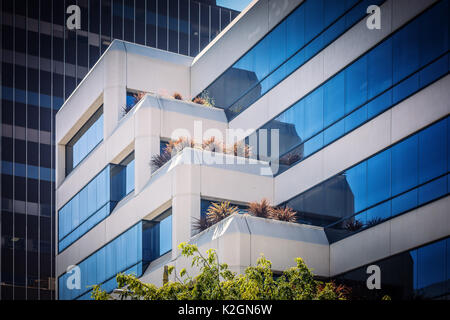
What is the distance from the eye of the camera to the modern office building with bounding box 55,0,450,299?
1005 inches

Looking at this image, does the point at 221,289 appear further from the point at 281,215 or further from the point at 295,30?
the point at 295,30

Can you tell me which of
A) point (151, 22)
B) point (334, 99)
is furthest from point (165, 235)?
point (151, 22)

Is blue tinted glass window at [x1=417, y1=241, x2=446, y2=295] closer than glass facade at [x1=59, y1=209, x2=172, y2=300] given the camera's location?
Yes

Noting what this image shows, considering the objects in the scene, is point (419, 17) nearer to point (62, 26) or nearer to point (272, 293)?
point (272, 293)

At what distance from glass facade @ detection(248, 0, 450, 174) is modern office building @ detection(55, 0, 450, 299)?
58 mm

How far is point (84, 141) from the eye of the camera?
4294cm

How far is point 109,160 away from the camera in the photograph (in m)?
37.8

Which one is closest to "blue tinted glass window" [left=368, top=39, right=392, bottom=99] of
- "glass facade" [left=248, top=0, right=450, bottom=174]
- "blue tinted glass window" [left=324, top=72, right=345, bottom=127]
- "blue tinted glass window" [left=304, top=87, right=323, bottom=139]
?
"glass facade" [left=248, top=0, right=450, bottom=174]

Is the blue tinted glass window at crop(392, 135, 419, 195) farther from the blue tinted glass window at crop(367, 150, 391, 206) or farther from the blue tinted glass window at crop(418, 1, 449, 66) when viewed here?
the blue tinted glass window at crop(418, 1, 449, 66)

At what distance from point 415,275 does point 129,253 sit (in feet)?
45.7

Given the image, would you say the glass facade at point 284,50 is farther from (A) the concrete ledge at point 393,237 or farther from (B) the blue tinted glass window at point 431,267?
(B) the blue tinted glass window at point 431,267

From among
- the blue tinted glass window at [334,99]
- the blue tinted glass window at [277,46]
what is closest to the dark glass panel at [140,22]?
the blue tinted glass window at [277,46]

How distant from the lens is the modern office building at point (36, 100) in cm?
6838
